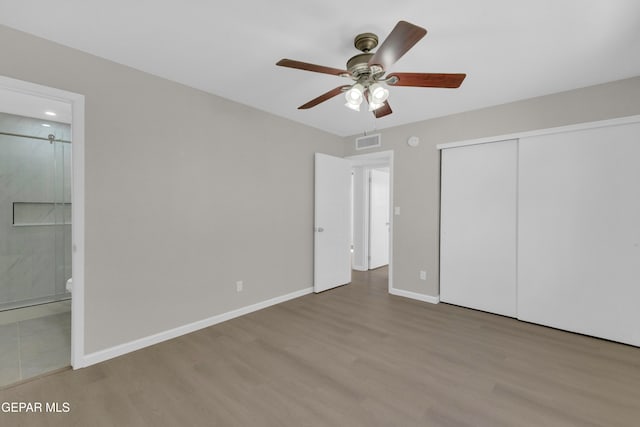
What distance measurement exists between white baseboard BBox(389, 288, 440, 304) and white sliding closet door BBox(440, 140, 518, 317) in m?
0.11

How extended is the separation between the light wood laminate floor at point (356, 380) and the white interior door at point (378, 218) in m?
2.77

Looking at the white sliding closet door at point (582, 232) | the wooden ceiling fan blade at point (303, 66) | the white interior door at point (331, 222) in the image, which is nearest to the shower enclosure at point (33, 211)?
the white interior door at point (331, 222)

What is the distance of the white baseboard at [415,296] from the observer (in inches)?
150

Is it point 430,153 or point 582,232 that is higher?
point 430,153

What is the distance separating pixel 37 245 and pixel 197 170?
2.73 metres

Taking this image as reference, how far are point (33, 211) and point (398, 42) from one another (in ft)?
15.8

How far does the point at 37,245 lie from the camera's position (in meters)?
3.72

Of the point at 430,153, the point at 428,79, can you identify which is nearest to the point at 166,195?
the point at 428,79

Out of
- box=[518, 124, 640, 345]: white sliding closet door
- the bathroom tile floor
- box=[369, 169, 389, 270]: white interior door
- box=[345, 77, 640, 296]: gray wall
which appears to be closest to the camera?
the bathroom tile floor

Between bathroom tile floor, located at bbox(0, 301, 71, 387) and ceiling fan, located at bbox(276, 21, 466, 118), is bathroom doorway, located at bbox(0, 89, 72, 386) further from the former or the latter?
ceiling fan, located at bbox(276, 21, 466, 118)

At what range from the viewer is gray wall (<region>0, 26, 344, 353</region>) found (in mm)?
2279

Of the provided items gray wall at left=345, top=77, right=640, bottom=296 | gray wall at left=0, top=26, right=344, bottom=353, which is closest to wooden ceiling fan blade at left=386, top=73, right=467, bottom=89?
gray wall at left=345, top=77, right=640, bottom=296

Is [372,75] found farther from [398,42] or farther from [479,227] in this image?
[479,227]
